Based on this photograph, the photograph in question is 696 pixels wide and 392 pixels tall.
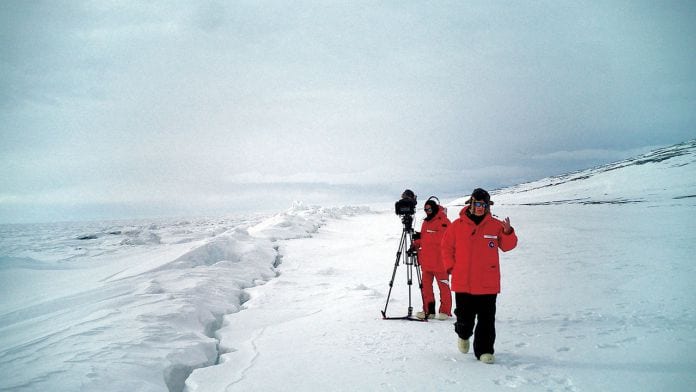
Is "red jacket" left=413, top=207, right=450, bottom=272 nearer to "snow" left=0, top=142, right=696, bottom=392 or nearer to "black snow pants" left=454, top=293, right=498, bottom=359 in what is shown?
"snow" left=0, top=142, right=696, bottom=392

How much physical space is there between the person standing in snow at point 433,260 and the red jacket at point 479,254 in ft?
5.03

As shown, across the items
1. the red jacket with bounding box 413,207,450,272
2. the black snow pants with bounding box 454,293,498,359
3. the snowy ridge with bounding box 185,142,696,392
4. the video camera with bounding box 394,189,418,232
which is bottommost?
the snowy ridge with bounding box 185,142,696,392

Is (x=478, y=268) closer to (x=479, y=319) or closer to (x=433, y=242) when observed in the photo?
(x=479, y=319)

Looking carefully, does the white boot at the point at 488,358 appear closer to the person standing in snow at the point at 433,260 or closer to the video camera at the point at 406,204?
the person standing in snow at the point at 433,260

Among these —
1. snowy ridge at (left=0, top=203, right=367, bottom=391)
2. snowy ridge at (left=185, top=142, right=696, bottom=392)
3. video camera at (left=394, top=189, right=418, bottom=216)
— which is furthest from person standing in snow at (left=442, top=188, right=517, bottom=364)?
snowy ridge at (left=0, top=203, right=367, bottom=391)

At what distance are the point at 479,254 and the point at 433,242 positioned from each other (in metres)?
1.64

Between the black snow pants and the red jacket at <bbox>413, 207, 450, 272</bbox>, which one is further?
the red jacket at <bbox>413, 207, 450, 272</bbox>

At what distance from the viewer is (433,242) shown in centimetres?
547

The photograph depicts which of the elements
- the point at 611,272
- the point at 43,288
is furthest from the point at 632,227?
the point at 43,288

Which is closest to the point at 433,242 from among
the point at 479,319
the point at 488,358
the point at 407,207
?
the point at 407,207

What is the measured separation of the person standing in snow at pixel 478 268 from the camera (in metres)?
3.73

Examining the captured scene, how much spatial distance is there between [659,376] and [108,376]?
5432 mm

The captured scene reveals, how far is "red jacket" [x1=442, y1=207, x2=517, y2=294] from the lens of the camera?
12.3 ft

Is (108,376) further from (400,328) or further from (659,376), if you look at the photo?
(659,376)
